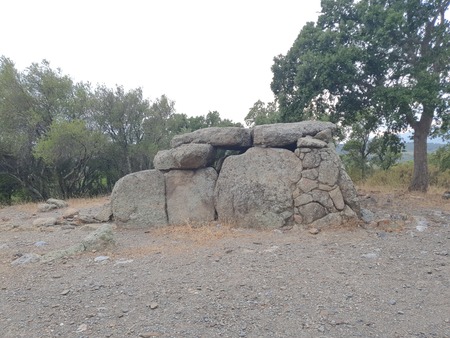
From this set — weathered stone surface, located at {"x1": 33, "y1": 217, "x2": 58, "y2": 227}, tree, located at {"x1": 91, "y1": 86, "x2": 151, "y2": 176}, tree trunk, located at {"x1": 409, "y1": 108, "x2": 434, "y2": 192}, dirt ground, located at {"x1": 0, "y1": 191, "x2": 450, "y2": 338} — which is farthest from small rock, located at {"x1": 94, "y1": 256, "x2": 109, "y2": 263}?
tree, located at {"x1": 91, "y1": 86, "x2": 151, "y2": 176}

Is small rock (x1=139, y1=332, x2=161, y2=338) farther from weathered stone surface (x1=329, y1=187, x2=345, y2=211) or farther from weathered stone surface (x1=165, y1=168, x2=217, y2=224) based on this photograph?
weathered stone surface (x1=329, y1=187, x2=345, y2=211)

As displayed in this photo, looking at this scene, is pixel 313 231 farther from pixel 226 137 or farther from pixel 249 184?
pixel 226 137

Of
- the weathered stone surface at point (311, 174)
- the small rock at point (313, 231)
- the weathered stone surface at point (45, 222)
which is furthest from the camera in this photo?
the weathered stone surface at point (45, 222)

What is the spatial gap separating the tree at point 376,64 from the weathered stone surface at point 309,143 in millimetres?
2985

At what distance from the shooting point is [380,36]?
30.7 ft

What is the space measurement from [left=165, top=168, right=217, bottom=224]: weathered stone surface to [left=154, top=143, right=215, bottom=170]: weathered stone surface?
0.19 metres

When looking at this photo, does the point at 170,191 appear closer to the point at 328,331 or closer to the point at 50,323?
the point at 50,323

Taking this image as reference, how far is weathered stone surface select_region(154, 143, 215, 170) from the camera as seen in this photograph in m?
7.90

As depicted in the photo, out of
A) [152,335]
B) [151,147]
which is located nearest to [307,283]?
[152,335]

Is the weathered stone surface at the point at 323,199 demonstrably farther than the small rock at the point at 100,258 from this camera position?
Yes

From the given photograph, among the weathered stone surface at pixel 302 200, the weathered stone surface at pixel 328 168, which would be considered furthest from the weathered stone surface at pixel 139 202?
the weathered stone surface at pixel 328 168

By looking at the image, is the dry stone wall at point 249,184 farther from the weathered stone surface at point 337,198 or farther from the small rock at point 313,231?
the small rock at point 313,231

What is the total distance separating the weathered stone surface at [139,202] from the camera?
7750mm

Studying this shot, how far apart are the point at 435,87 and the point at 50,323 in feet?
32.9
